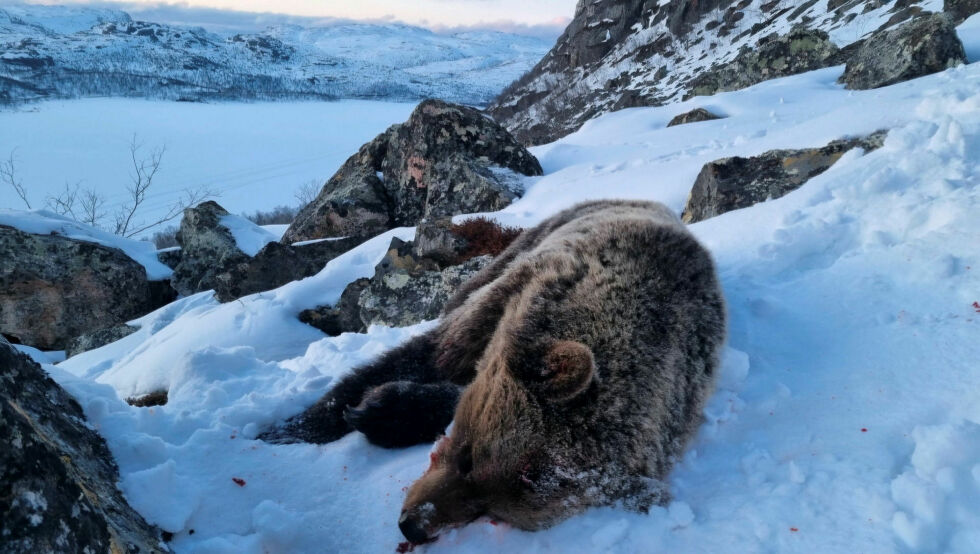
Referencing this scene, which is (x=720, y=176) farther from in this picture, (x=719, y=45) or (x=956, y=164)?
(x=719, y=45)

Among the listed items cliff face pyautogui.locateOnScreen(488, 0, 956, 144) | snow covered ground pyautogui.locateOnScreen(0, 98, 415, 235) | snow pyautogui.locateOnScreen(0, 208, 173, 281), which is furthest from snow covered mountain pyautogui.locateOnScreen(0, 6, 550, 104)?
snow pyautogui.locateOnScreen(0, 208, 173, 281)

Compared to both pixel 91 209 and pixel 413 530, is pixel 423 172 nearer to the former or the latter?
pixel 413 530

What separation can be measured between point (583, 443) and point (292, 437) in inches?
64.5

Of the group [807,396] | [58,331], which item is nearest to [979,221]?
[807,396]

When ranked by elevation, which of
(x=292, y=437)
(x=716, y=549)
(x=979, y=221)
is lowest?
(x=292, y=437)

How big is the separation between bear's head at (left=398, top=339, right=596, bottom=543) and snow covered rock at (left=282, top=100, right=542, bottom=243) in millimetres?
8035

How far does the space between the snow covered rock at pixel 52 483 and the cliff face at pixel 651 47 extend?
18362 mm

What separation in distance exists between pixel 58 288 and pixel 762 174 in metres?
11.6

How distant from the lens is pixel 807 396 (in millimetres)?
2650

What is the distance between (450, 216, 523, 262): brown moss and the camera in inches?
278

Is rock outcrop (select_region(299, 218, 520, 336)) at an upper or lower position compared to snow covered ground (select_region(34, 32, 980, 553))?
lower

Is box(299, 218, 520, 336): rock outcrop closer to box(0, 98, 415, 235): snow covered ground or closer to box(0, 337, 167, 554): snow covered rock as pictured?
box(0, 337, 167, 554): snow covered rock

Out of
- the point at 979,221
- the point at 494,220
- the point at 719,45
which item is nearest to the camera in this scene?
the point at 979,221

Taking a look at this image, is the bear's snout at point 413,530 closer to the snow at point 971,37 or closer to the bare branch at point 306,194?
A: the snow at point 971,37
